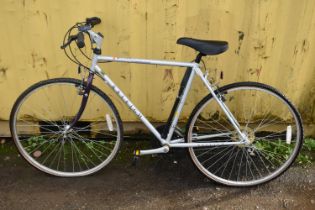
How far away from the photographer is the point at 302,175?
402 cm

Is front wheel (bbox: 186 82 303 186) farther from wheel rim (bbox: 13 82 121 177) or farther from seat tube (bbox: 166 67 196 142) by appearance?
wheel rim (bbox: 13 82 121 177)

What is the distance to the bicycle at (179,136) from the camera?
3.74m

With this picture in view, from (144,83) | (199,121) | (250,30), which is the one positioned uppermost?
(250,30)

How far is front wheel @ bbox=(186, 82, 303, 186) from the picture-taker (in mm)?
3920

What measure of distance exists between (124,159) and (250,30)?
1.91m

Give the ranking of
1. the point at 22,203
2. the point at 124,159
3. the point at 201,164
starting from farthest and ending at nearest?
the point at 124,159
the point at 201,164
the point at 22,203

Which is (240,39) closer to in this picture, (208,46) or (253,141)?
(208,46)

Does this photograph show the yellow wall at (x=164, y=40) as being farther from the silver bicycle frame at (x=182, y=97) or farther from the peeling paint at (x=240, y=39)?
the silver bicycle frame at (x=182, y=97)

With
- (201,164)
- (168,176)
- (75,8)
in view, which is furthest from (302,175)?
(75,8)

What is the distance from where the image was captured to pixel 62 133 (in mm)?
3877

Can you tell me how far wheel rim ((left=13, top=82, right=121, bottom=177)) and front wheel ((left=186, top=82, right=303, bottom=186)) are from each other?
1.03 meters

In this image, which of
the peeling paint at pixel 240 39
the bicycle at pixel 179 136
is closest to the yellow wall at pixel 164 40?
the peeling paint at pixel 240 39

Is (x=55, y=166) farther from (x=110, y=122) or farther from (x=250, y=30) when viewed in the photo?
(x=250, y=30)

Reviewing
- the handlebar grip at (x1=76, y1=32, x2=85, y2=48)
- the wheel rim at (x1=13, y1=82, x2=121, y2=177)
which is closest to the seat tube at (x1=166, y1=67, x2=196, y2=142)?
the wheel rim at (x1=13, y1=82, x2=121, y2=177)
